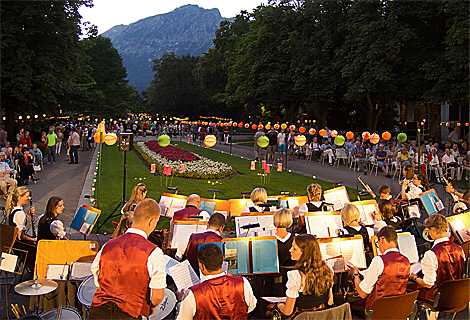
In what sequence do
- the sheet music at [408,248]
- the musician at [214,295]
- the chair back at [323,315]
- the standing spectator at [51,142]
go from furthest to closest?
the standing spectator at [51,142] < the sheet music at [408,248] < the chair back at [323,315] < the musician at [214,295]

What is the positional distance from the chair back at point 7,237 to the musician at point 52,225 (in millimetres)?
363

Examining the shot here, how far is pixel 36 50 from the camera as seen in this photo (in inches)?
1078

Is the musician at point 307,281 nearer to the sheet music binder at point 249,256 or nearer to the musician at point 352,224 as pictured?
the sheet music binder at point 249,256

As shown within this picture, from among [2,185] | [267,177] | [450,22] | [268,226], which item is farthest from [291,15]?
[268,226]

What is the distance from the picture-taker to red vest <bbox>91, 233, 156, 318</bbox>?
370 cm

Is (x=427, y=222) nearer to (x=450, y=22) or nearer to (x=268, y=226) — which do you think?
(x=268, y=226)

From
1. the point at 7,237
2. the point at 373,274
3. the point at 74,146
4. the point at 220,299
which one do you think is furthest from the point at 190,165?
the point at 220,299

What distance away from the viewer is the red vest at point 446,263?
16.6 feet

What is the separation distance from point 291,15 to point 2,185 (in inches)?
1092

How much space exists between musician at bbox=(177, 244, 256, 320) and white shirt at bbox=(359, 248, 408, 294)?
5.68 ft

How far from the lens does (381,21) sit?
81.7 feet

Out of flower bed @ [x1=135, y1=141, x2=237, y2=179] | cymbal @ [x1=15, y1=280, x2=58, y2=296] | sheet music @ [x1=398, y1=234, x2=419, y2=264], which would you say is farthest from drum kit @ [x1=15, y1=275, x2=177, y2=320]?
flower bed @ [x1=135, y1=141, x2=237, y2=179]

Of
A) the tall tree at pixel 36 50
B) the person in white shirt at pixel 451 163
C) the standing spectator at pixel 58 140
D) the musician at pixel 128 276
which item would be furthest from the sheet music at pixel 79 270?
the tall tree at pixel 36 50

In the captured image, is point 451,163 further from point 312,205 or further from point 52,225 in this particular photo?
point 52,225
